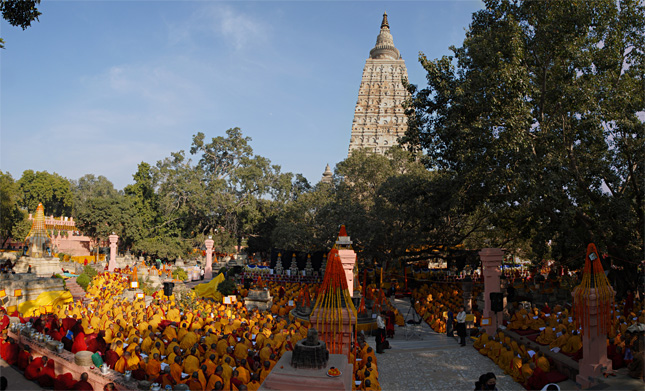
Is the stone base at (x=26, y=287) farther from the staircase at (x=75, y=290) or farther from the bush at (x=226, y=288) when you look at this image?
the bush at (x=226, y=288)

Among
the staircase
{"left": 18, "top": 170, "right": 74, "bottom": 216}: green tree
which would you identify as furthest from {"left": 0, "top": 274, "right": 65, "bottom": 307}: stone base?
{"left": 18, "top": 170, "right": 74, "bottom": 216}: green tree

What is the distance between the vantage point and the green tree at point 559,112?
15852 mm

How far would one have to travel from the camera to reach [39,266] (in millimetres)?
24906

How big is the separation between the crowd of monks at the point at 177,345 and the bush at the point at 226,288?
5.02 meters

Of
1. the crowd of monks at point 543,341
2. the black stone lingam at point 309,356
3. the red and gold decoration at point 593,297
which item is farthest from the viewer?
the crowd of monks at point 543,341

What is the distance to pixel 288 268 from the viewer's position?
2922 centimetres

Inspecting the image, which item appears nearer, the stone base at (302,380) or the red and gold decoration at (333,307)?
the stone base at (302,380)

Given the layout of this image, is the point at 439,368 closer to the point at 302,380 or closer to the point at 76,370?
the point at 302,380

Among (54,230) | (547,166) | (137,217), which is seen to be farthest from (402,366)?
(54,230)

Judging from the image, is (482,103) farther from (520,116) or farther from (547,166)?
(547,166)

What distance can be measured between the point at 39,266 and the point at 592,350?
86.1ft

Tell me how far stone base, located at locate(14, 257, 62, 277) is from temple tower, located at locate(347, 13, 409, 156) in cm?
3603

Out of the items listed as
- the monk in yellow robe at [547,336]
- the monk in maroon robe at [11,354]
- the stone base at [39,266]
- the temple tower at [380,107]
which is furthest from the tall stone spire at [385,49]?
the monk in maroon robe at [11,354]

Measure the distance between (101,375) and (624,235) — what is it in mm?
17777
